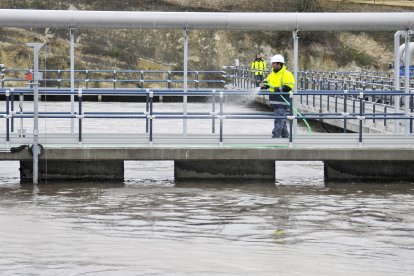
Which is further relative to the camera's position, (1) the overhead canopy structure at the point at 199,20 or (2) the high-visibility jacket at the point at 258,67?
(2) the high-visibility jacket at the point at 258,67

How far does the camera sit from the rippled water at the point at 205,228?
15.9 metres

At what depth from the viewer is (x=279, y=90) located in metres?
25.8

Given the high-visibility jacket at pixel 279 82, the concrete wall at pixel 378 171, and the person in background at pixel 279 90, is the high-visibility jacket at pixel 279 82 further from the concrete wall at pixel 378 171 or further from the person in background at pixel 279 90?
the concrete wall at pixel 378 171

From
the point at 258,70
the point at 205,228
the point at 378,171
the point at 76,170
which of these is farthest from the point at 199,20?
the point at 258,70

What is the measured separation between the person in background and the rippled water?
40.1 inches

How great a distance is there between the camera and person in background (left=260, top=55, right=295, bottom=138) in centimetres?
2514

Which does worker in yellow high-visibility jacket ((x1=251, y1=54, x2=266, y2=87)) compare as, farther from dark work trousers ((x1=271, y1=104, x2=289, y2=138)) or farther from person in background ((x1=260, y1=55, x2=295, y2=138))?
dark work trousers ((x1=271, y1=104, x2=289, y2=138))

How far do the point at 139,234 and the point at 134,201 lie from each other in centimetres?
360

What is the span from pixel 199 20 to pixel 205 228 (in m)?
8.16

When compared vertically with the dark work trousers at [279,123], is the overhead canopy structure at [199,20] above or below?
above

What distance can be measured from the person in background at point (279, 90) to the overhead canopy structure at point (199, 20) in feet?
3.15

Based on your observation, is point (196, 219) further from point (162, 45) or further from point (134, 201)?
point (162, 45)

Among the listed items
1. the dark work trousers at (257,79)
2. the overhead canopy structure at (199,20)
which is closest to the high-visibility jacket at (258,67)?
the dark work trousers at (257,79)

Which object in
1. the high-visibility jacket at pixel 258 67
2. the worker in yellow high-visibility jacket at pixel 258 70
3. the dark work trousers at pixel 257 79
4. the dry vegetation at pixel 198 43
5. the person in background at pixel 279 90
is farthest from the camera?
the dry vegetation at pixel 198 43
